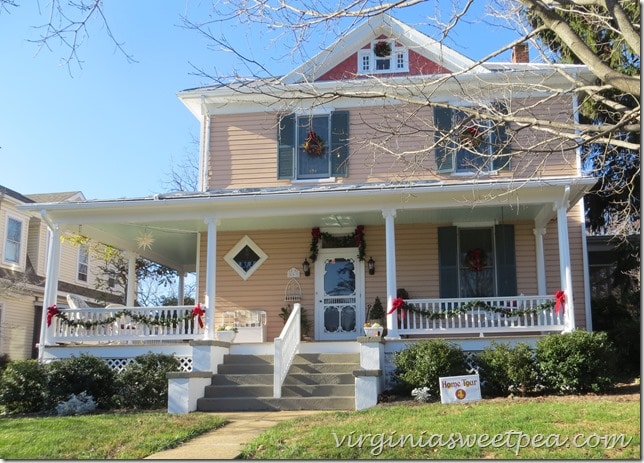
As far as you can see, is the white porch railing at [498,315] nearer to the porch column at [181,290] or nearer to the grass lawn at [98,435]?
the grass lawn at [98,435]

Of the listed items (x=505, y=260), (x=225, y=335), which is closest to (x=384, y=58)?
(x=505, y=260)

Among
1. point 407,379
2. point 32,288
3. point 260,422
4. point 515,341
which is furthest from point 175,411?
point 32,288

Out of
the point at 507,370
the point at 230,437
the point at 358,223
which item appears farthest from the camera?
the point at 358,223

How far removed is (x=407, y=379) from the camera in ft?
35.4

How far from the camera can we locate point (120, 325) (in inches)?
512

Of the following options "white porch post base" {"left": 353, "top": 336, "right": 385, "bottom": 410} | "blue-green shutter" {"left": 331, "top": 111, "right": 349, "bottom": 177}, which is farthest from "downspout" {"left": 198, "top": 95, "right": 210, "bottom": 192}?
"white porch post base" {"left": 353, "top": 336, "right": 385, "bottom": 410}

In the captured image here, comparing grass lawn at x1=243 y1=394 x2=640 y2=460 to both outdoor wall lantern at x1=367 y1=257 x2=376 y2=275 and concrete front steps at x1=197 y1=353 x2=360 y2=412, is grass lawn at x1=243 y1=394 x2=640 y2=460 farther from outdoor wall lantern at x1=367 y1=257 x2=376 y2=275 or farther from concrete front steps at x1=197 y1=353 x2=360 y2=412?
outdoor wall lantern at x1=367 y1=257 x2=376 y2=275

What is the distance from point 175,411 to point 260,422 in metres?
1.98

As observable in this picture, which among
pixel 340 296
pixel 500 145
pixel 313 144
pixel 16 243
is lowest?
pixel 340 296

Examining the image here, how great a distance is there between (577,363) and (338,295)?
18.7 ft

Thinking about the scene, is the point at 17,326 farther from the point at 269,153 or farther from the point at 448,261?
the point at 448,261

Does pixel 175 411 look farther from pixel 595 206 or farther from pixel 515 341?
pixel 595 206

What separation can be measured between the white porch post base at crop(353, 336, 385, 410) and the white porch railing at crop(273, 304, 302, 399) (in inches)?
50.1

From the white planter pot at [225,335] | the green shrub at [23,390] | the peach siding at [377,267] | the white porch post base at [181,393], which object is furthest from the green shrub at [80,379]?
the peach siding at [377,267]
